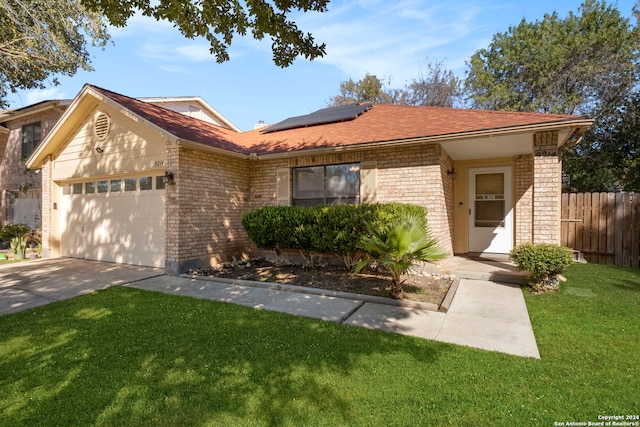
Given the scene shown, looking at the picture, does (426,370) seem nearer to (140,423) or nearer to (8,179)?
(140,423)

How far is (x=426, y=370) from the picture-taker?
3.22m

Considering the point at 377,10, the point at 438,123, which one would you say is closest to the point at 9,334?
the point at 377,10

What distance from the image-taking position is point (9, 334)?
4.21 meters

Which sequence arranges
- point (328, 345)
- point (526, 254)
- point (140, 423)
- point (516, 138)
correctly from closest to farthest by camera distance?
point (140, 423) → point (328, 345) → point (526, 254) → point (516, 138)

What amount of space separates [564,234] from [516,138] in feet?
13.8

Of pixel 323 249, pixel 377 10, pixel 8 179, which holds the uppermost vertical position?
pixel 377 10

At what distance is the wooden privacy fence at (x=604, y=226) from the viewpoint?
841 centimetres

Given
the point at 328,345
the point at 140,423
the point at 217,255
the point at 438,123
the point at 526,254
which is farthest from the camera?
the point at 217,255

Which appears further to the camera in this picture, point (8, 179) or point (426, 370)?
point (8, 179)

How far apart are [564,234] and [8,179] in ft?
79.2

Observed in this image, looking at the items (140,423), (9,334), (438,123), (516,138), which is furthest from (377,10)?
(9,334)

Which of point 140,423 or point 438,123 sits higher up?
point 438,123

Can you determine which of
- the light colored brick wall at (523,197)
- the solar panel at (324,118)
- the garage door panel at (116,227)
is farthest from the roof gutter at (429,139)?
the garage door panel at (116,227)

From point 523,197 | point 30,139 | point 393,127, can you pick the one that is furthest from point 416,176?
point 30,139
